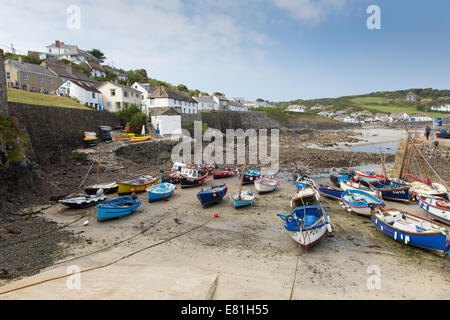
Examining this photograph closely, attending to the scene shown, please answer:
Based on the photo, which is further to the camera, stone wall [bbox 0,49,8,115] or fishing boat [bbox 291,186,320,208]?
stone wall [bbox 0,49,8,115]

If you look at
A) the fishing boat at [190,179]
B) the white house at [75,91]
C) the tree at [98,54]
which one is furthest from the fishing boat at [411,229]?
the tree at [98,54]

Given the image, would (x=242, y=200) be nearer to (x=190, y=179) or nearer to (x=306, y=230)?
(x=306, y=230)

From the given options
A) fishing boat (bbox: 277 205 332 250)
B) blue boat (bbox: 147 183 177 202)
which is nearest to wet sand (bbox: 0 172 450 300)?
fishing boat (bbox: 277 205 332 250)

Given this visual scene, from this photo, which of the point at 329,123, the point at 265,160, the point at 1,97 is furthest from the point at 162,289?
the point at 329,123

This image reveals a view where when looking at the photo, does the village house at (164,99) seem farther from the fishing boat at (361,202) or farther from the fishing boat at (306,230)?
the fishing boat at (306,230)

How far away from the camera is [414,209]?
1587 cm

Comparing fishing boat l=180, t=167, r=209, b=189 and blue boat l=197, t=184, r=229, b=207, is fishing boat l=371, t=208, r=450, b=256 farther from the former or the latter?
fishing boat l=180, t=167, r=209, b=189

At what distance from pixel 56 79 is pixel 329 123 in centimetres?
9743

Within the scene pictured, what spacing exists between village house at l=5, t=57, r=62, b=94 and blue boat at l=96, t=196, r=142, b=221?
2883 centimetres

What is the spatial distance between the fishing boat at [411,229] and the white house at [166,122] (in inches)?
1340

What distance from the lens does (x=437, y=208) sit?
44.8ft

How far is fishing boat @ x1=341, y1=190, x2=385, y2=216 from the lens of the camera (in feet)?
46.9
